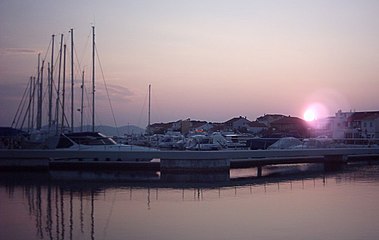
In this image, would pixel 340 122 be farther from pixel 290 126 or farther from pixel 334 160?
pixel 334 160

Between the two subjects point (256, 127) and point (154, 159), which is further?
point (256, 127)

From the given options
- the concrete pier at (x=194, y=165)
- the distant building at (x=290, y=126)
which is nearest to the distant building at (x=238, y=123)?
the distant building at (x=290, y=126)

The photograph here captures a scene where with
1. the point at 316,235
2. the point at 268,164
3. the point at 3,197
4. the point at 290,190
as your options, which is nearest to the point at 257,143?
the point at 268,164

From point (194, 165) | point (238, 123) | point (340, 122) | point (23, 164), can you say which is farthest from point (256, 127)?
point (23, 164)

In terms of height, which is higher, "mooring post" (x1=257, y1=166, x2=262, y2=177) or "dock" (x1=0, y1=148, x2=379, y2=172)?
"dock" (x1=0, y1=148, x2=379, y2=172)

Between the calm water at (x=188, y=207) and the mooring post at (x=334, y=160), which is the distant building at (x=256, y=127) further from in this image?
the calm water at (x=188, y=207)

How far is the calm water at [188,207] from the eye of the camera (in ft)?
43.0

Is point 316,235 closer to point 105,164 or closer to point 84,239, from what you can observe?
point 84,239

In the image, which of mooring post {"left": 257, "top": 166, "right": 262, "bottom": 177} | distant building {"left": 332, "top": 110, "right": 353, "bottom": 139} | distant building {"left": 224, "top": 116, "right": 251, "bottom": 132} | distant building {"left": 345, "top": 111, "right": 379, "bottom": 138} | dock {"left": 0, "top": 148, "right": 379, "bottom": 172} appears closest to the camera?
dock {"left": 0, "top": 148, "right": 379, "bottom": 172}

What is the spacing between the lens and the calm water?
1309 centimetres

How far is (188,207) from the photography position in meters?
17.3

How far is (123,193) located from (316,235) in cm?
1012

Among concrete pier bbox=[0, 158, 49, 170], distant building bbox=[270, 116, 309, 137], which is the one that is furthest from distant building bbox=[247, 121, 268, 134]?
concrete pier bbox=[0, 158, 49, 170]

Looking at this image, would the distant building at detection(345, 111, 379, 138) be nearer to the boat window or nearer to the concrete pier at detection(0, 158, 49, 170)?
the boat window
